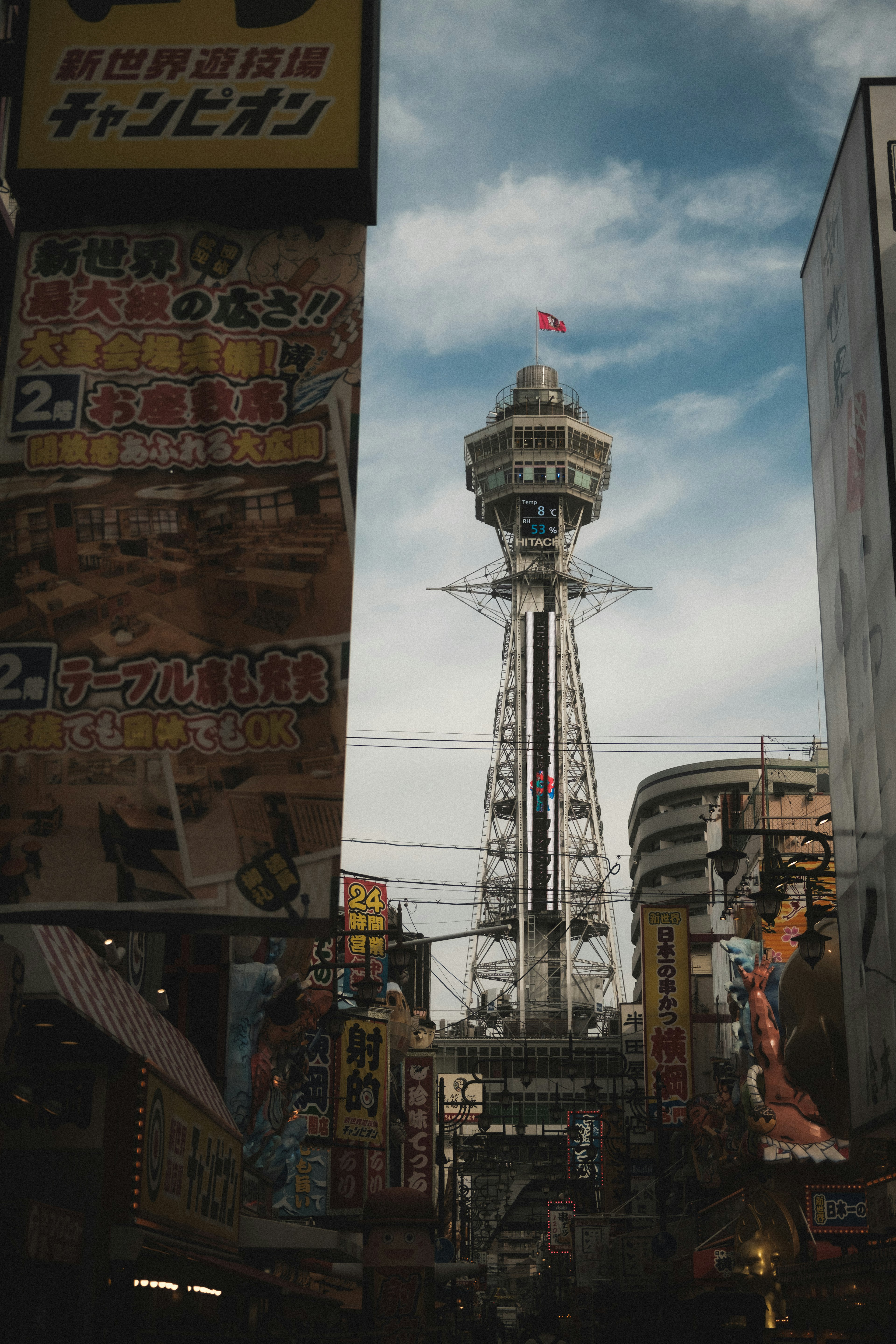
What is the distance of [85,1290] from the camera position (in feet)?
37.6

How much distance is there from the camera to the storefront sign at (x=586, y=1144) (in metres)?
77.5

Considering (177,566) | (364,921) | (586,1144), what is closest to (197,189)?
(177,566)

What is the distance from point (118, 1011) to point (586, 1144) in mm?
76360

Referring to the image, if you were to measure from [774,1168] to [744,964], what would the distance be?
5019mm

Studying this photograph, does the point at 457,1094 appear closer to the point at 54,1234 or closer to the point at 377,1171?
the point at 377,1171

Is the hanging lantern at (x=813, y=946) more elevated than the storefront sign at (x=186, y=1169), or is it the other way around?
the hanging lantern at (x=813, y=946)

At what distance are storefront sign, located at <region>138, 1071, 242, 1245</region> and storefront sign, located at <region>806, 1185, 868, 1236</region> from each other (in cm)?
1552

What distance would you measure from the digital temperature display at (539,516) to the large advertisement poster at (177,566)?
123350mm

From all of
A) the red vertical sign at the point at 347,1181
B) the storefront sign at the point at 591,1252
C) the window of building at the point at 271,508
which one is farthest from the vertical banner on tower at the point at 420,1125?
the window of building at the point at 271,508

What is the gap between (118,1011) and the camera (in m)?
13.1

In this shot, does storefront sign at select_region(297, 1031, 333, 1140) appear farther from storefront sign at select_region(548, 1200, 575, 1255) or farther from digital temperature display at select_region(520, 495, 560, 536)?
digital temperature display at select_region(520, 495, 560, 536)

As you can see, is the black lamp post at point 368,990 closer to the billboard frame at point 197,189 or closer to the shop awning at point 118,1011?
the shop awning at point 118,1011

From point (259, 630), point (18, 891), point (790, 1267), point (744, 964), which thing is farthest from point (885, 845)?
point (744, 964)

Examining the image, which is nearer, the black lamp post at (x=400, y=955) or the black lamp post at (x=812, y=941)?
the black lamp post at (x=812, y=941)
